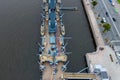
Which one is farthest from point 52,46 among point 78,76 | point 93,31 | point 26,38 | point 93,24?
point 93,24

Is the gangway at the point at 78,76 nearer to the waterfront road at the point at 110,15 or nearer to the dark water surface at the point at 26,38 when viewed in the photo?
the dark water surface at the point at 26,38

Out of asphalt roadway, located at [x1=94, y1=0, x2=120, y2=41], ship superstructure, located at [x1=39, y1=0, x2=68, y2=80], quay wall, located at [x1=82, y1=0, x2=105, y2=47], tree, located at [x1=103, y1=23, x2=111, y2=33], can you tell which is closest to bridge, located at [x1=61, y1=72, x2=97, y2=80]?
ship superstructure, located at [x1=39, y1=0, x2=68, y2=80]

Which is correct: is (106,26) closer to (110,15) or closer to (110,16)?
(110,16)

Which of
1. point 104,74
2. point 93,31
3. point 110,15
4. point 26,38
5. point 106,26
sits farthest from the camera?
point 110,15

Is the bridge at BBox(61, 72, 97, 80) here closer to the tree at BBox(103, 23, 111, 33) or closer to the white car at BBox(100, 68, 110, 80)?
the white car at BBox(100, 68, 110, 80)

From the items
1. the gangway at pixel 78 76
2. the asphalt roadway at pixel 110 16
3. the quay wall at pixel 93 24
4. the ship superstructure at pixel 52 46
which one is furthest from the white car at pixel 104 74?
the asphalt roadway at pixel 110 16

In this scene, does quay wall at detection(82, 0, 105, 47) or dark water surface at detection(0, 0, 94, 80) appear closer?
dark water surface at detection(0, 0, 94, 80)

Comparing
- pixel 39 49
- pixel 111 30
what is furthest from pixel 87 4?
pixel 39 49
